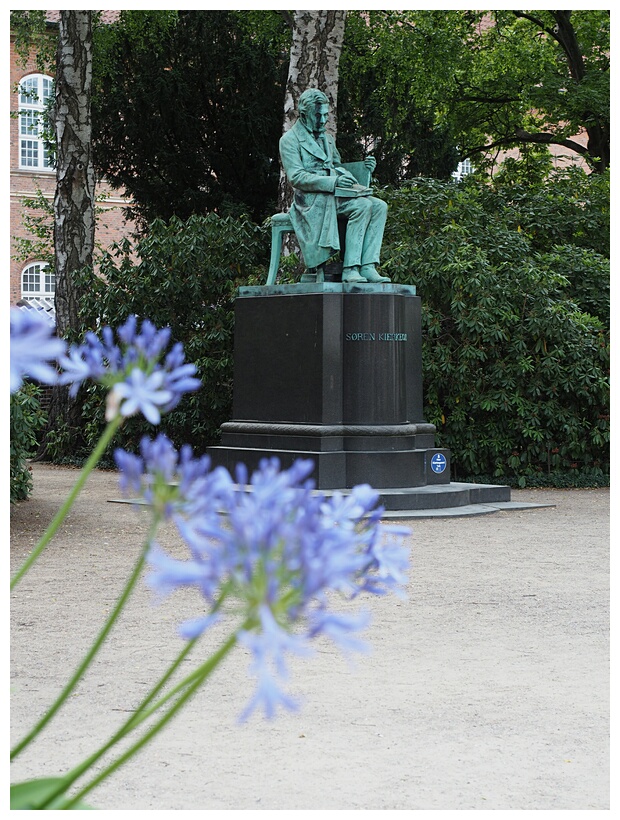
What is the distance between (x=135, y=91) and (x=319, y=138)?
10490mm

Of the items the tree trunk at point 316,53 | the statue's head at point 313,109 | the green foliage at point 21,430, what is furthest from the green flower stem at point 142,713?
the tree trunk at point 316,53

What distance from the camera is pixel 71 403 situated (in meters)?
17.4

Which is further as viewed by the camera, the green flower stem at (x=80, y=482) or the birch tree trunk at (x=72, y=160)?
the birch tree trunk at (x=72, y=160)

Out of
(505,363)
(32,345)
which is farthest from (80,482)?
(505,363)

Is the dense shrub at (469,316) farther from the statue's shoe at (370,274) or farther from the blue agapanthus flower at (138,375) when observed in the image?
the blue agapanthus flower at (138,375)

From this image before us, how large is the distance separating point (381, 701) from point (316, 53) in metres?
12.2

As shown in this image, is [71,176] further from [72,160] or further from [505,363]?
[505,363]

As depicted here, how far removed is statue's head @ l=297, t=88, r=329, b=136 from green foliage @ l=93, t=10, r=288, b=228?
8.58m

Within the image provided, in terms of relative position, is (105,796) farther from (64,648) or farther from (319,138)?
(319,138)

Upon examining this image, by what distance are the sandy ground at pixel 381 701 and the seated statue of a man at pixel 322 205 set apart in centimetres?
443

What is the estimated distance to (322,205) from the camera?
11.7 meters

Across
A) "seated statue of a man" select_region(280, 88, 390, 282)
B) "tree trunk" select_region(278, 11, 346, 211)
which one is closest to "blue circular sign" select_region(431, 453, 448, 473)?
"seated statue of a man" select_region(280, 88, 390, 282)

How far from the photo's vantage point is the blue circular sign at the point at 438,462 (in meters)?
11.6

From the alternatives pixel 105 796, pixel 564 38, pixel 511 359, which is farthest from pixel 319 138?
pixel 564 38
